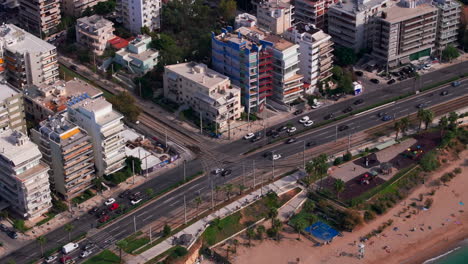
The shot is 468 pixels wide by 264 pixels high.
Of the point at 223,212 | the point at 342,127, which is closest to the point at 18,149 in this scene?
the point at 223,212

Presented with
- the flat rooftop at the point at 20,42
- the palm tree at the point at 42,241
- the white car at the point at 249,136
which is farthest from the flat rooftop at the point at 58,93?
the palm tree at the point at 42,241

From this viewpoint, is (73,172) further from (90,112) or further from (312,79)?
(312,79)

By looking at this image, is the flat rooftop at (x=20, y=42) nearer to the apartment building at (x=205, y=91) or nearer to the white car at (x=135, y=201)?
the apartment building at (x=205, y=91)

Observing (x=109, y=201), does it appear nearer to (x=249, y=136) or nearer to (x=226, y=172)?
(x=226, y=172)

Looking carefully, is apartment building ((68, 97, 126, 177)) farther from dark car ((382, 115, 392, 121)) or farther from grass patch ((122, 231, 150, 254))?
dark car ((382, 115, 392, 121))

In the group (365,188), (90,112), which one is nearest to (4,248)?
(90,112)

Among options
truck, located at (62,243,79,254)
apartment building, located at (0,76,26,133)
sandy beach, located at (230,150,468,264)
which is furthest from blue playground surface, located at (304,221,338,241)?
Answer: apartment building, located at (0,76,26,133)
